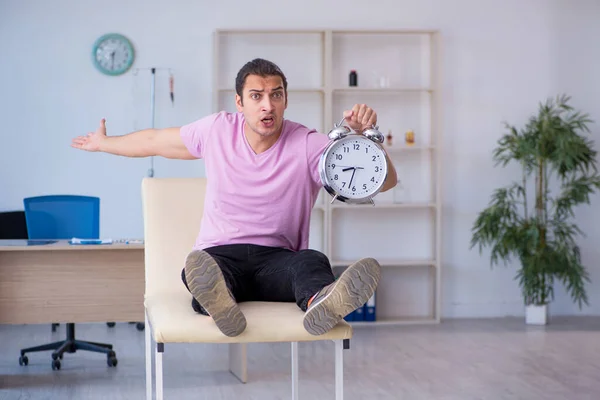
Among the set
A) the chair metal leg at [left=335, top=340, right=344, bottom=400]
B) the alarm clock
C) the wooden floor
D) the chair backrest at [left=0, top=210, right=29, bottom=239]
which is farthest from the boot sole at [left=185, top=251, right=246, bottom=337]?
the chair backrest at [left=0, top=210, right=29, bottom=239]

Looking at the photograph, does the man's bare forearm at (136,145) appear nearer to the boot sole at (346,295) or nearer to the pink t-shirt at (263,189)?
the pink t-shirt at (263,189)

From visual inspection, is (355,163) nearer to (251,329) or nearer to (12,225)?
(251,329)

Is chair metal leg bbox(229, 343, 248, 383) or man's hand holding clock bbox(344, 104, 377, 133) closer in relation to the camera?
man's hand holding clock bbox(344, 104, 377, 133)

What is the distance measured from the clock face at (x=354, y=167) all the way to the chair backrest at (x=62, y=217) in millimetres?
2627

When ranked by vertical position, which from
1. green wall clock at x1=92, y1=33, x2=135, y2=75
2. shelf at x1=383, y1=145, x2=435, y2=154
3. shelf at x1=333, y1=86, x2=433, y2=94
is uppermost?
green wall clock at x1=92, y1=33, x2=135, y2=75

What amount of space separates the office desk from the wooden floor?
1.01 feet

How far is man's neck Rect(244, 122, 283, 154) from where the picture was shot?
8.55 ft

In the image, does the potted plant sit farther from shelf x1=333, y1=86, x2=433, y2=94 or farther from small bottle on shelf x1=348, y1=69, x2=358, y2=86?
small bottle on shelf x1=348, y1=69, x2=358, y2=86

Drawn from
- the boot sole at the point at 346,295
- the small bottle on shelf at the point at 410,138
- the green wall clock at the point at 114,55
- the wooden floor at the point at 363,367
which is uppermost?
the green wall clock at the point at 114,55

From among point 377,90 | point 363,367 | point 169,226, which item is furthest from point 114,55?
point 169,226

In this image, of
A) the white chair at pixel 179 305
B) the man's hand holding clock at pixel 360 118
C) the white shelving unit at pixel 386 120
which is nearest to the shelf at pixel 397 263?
the white shelving unit at pixel 386 120

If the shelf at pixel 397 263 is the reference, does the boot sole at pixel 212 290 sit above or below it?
above

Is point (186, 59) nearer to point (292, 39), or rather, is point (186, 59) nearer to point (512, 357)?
point (292, 39)

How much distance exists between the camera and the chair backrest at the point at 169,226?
9.30 ft
